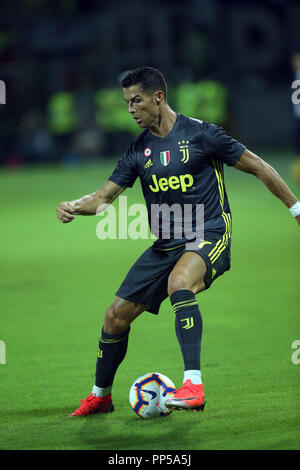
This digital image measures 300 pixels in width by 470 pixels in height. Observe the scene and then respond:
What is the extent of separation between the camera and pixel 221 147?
5711mm

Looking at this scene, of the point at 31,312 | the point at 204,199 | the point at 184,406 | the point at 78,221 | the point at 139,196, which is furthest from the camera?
the point at 139,196

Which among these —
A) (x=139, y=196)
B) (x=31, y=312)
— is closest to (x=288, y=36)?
(x=139, y=196)

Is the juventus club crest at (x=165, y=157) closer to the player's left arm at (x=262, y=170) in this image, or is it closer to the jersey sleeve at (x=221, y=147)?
the jersey sleeve at (x=221, y=147)

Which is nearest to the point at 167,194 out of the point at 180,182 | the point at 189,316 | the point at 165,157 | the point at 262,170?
the point at 180,182

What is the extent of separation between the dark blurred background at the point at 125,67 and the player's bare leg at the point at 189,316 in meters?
20.2

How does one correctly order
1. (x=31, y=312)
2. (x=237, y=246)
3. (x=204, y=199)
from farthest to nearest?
(x=237, y=246)
(x=31, y=312)
(x=204, y=199)

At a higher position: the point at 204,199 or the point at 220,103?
the point at 220,103

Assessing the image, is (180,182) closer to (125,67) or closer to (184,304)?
(184,304)

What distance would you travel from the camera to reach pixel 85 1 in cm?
2769

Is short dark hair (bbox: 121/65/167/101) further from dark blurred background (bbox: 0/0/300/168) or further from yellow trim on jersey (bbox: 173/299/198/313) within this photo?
dark blurred background (bbox: 0/0/300/168)

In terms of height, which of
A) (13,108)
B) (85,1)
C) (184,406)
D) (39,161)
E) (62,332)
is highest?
(85,1)

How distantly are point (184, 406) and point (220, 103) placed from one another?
Answer: 22139mm
